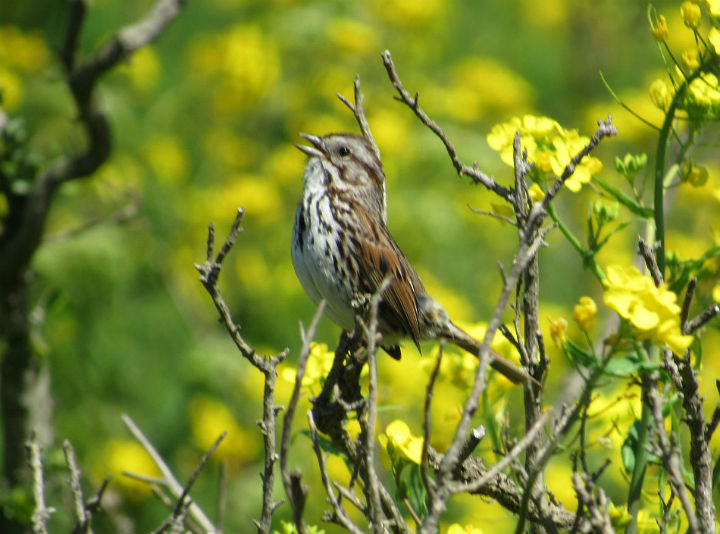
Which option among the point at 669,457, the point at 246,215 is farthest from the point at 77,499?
the point at 246,215

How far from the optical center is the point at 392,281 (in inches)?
126

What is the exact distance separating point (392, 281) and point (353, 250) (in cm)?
17

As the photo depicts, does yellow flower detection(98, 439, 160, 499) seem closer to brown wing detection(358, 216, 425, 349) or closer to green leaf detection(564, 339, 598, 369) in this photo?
brown wing detection(358, 216, 425, 349)

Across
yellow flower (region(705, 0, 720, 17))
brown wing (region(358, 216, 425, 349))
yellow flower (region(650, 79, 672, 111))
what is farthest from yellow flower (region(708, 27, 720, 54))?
brown wing (region(358, 216, 425, 349))

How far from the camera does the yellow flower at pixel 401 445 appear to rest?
1.93m

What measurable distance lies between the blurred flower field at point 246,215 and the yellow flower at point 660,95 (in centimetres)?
227

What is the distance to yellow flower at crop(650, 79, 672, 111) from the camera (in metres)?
2.12

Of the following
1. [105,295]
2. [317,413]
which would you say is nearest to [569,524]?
[317,413]

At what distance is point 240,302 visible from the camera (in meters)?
6.02

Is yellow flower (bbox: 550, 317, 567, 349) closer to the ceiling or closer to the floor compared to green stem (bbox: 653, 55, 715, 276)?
closer to the floor

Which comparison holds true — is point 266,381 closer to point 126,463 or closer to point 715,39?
point 715,39

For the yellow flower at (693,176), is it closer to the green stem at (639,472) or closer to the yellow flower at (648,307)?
the green stem at (639,472)

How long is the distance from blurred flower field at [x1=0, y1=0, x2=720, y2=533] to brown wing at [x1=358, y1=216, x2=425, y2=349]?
936 mm

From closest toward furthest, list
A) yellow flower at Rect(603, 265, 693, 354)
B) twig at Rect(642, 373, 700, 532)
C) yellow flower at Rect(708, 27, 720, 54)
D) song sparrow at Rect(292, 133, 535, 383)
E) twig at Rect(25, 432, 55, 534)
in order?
twig at Rect(642, 373, 700, 532) < yellow flower at Rect(603, 265, 693, 354) < yellow flower at Rect(708, 27, 720, 54) < twig at Rect(25, 432, 55, 534) < song sparrow at Rect(292, 133, 535, 383)
